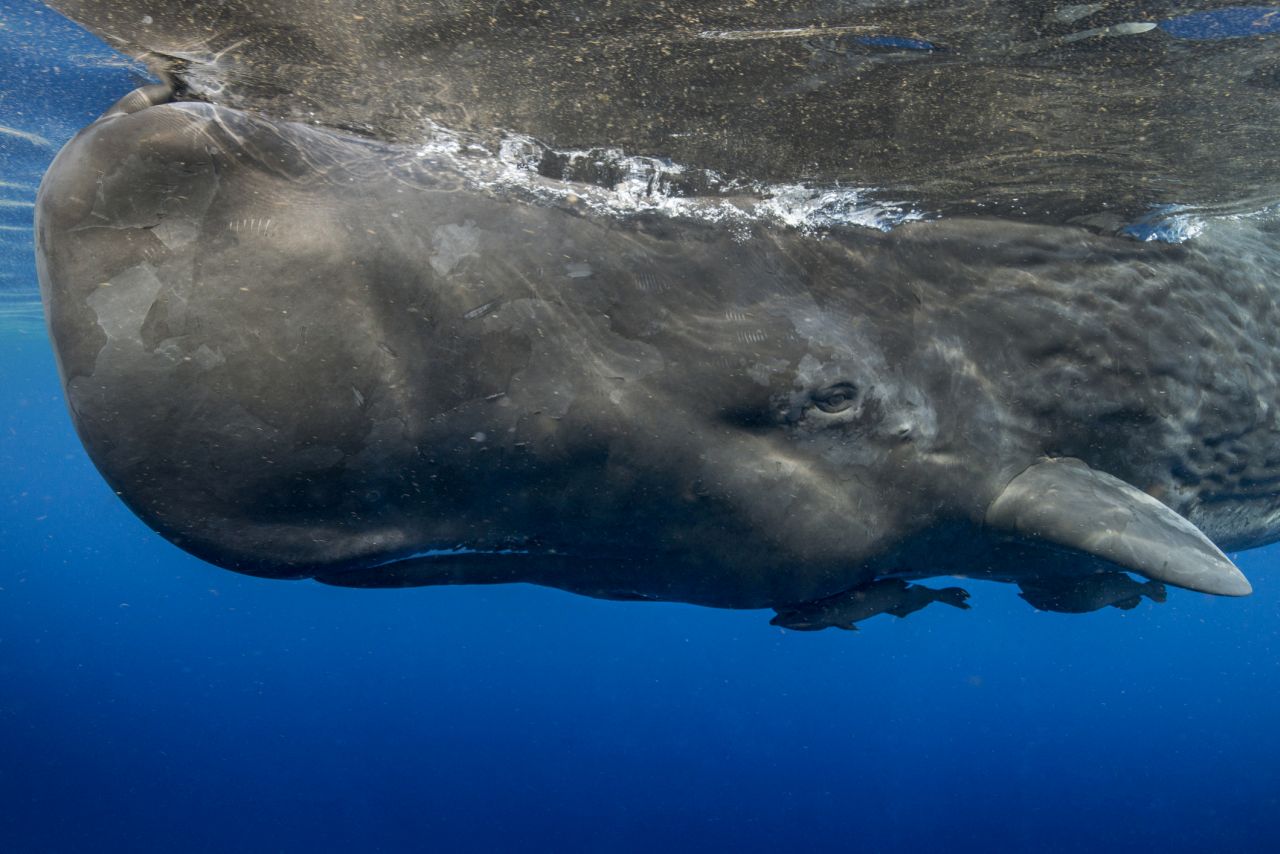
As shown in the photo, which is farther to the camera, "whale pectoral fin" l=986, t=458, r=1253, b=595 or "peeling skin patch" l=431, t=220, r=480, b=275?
"whale pectoral fin" l=986, t=458, r=1253, b=595

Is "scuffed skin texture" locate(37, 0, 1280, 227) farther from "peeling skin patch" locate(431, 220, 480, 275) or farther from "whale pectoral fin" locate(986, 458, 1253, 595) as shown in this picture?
"whale pectoral fin" locate(986, 458, 1253, 595)

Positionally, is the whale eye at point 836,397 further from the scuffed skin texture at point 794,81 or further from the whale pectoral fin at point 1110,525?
the scuffed skin texture at point 794,81

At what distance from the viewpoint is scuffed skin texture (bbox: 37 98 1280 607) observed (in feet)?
9.80

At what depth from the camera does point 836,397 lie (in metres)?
4.53

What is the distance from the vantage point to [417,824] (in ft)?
99.6

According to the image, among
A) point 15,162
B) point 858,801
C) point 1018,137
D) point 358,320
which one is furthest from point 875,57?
point 858,801

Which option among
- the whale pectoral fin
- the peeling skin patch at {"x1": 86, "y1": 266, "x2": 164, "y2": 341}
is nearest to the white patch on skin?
the whale pectoral fin

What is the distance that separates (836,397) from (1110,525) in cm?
171

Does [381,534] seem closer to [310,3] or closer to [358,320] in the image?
[358,320]

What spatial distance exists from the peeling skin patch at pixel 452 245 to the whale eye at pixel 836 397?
205cm

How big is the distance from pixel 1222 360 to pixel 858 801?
38530 mm

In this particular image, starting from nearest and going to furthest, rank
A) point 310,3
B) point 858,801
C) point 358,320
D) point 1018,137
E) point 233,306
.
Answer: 1. point 233,306
2. point 358,320
3. point 310,3
4. point 1018,137
5. point 858,801

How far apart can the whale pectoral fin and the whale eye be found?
1279mm

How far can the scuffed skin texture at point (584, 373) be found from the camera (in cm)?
299
